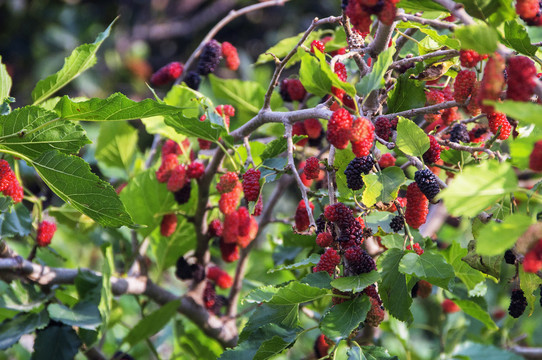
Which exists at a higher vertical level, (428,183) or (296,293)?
(428,183)

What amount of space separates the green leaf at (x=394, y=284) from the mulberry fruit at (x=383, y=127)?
0.19m

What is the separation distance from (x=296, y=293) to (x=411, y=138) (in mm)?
295

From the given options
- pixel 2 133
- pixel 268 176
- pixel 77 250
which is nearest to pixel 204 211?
pixel 268 176

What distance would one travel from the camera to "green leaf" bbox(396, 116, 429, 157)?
2.89ft

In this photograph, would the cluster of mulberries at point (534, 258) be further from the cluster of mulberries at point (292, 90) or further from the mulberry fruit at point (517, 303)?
the cluster of mulberries at point (292, 90)

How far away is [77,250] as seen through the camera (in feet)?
7.54

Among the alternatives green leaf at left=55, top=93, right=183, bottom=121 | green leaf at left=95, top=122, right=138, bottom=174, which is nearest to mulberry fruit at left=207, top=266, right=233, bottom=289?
green leaf at left=95, top=122, right=138, bottom=174

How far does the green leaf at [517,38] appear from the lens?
0.76 meters

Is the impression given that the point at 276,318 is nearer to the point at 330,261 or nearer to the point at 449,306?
the point at 330,261

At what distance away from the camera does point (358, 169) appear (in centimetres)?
87

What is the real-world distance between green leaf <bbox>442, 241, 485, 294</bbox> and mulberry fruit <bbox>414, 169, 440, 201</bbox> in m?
0.28

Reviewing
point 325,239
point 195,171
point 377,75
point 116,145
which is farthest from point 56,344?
point 377,75

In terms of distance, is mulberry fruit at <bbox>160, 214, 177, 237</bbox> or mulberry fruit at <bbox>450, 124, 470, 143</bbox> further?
mulberry fruit at <bbox>160, 214, 177, 237</bbox>

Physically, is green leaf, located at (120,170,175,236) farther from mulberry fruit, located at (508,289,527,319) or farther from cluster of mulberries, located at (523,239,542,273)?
cluster of mulberries, located at (523,239,542,273)
